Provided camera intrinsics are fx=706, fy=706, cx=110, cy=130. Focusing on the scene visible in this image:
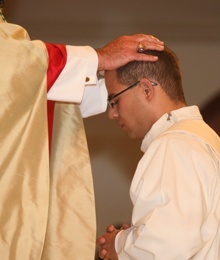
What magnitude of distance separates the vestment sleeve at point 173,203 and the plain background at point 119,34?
325cm

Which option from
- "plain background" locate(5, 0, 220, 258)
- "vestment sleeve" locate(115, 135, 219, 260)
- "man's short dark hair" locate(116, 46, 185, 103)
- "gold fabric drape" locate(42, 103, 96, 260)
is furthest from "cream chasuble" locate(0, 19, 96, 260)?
"plain background" locate(5, 0, 220, 258)

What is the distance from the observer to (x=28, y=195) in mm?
2436

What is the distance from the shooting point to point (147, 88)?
2.78m

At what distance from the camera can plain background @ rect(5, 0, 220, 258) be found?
568 cm

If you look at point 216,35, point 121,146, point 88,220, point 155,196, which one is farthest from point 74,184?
point 216,35

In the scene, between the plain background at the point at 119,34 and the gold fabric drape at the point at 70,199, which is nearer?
the gold fabric drape at the point at 70,199

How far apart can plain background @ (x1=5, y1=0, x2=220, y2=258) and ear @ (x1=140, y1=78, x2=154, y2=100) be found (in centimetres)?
295

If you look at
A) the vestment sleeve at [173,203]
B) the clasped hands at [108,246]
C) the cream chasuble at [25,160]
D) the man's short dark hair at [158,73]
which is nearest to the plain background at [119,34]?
the man's short dark hair at [158,73]

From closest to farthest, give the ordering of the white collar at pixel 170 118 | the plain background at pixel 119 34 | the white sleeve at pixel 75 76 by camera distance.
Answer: the white sleeve at pixel 75 76 < the white collar at pixel 170 118 < the plain background at pixel 119 34

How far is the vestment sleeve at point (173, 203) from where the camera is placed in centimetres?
237

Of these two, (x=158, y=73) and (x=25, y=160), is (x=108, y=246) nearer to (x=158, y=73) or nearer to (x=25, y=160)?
(x=25, y=160)

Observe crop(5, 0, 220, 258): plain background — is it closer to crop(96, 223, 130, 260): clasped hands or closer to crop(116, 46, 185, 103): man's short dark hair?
crop(116, 46, 185, 103): man's short dark hair

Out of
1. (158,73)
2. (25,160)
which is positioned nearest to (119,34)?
(158,73)

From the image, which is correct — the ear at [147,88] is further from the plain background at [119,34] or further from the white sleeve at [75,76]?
the plain background at [119,34]
